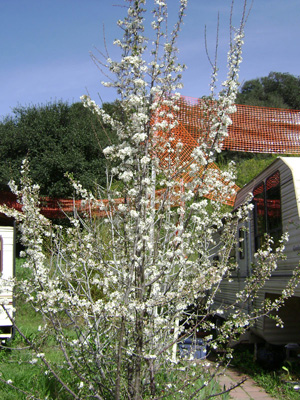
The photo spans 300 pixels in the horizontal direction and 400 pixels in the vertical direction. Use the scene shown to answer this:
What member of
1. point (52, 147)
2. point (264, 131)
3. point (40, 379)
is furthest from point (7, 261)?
point (52, 147)

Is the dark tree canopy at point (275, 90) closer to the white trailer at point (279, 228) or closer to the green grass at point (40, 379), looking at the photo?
the white trailer at point (279, 228)

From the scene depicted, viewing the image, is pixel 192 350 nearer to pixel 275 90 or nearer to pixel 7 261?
pixel 7 261

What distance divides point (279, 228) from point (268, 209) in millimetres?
569

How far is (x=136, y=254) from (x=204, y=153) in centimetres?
93

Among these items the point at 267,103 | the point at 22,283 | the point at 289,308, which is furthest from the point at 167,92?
the point at 267,103

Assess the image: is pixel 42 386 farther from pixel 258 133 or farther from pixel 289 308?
pixel 258 133

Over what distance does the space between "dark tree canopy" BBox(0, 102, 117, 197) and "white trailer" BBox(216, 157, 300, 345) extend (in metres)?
10.7

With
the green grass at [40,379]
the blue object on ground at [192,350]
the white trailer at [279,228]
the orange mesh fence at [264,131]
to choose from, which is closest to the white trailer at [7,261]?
the green grass at [40,379]

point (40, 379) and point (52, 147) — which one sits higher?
point (52, 147)

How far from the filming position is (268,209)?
6.52 metres

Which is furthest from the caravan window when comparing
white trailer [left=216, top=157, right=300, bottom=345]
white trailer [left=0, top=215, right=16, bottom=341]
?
white trailer [left=0, top=215, right=16, bottom=341]

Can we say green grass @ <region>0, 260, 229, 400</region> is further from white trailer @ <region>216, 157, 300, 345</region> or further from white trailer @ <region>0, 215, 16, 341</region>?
white trailer @ <region>216, 157, 300, 345</region>

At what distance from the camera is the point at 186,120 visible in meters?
10.0

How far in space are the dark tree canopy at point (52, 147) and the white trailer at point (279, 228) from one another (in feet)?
35.1
